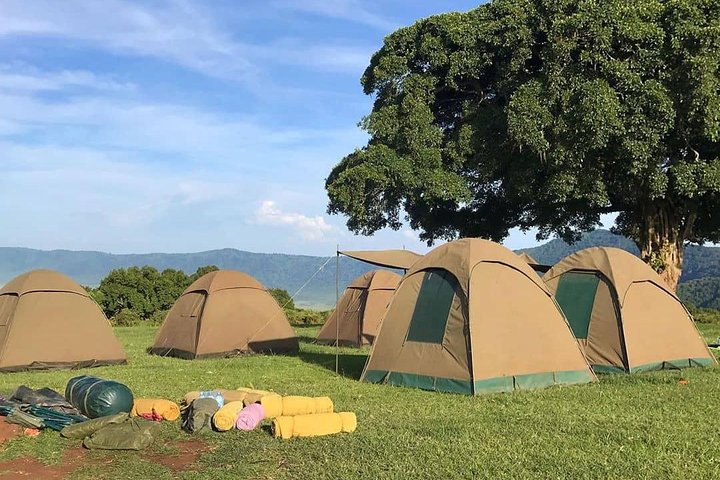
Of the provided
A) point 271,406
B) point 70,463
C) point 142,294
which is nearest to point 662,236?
point 271,406

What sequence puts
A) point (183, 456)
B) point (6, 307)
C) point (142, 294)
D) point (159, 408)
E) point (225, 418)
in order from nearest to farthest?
point (183, 456) → point (225, 418) → point (159, 408) → point (6, 307) → point (142, 294)

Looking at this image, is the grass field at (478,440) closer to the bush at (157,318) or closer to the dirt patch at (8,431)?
the dirt patch at (8,431)

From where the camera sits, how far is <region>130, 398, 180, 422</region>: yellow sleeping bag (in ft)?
25.3

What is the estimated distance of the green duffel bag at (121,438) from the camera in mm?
6648

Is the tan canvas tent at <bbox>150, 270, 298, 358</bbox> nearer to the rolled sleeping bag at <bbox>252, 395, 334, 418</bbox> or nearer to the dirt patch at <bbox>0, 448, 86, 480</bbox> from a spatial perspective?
the rolled sleeping bag at <bbox>252, 395, 334, 418</bbox>

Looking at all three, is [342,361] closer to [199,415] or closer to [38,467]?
[199,415]

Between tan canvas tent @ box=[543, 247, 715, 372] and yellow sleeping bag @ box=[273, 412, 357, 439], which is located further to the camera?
tan canvas tent @ box=[543, 247, 715, 372]

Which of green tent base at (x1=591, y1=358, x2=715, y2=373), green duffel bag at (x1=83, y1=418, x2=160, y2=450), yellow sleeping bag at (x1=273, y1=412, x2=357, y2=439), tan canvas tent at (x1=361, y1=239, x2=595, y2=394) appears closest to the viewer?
green duffel bag at (x1=83, y1=418, x2=160, y2=450)

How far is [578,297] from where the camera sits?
38.5ft

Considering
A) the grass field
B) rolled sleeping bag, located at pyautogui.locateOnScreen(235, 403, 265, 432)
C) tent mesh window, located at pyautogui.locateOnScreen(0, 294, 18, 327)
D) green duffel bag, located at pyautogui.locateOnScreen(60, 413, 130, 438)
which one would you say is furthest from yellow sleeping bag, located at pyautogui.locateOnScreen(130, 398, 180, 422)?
tent mesh window, located at pyautogui.locateOnScreen(0, 294, 18, 327)

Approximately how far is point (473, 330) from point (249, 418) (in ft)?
11.4

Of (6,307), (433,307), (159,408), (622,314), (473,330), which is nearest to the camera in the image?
(159,408)

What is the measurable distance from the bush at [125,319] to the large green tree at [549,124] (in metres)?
12.1

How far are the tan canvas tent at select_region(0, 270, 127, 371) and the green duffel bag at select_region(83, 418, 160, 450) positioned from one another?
6.81m
